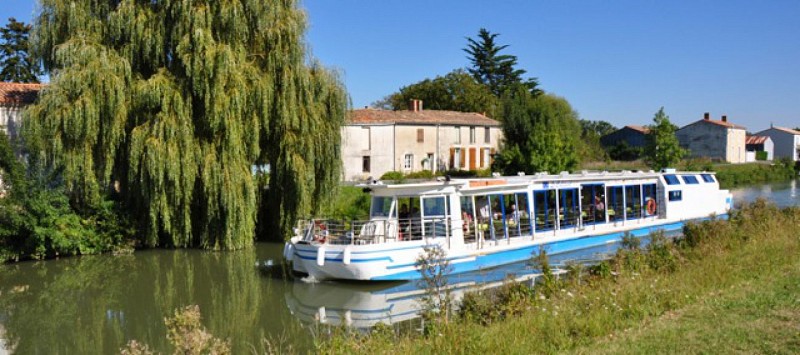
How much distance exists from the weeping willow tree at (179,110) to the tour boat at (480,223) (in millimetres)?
2941

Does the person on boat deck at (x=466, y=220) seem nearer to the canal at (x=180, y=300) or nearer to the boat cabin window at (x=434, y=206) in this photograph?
the boat cabin window at (x=434, y=206)

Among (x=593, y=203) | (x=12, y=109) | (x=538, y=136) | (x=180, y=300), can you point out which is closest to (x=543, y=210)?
(x=593, y=203)

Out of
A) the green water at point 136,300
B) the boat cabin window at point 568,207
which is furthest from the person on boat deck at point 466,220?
the green water at point 136,300

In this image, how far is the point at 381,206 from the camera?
57.7 ft

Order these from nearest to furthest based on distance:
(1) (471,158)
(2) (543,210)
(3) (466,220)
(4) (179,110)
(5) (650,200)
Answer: (3) (466,220), (4) (179,110), (2) (543,210), (5) (650,200), (1) (471,158)

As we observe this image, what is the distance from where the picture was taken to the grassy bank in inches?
304

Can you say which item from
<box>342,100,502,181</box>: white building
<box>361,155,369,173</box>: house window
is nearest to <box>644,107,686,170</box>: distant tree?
<box>342,100,502,181</box>: white building

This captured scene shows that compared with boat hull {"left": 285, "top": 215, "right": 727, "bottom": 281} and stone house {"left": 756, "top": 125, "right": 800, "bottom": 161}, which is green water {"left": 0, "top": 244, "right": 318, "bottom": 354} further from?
stone house {"left": 756, "top": 125, "right": 800, "bottom": 161}

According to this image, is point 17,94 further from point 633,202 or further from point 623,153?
point 623,153

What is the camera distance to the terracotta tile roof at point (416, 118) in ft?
147

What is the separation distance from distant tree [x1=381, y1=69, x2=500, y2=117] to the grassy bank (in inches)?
2030

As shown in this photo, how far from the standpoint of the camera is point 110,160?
20.0 meters

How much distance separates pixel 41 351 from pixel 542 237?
505 inches

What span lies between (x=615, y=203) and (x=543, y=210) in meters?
3.72
